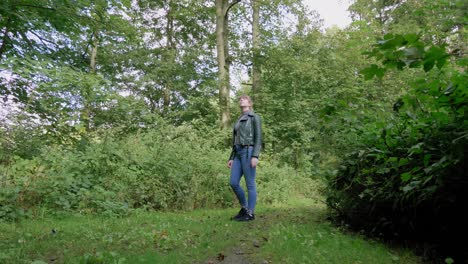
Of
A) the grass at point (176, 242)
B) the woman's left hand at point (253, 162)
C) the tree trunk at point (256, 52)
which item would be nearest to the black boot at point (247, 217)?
the grass at point (176, 242)

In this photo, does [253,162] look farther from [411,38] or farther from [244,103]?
[411,38]

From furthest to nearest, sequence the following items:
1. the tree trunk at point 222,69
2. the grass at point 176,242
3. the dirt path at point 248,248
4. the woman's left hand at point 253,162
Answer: the tree trunk at point 222,69
the woman's left hand at point 253,162
the dirt path at point 248,248
the grass at point 176,242

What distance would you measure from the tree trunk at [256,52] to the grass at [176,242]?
14401 mm

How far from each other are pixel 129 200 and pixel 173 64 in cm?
1452

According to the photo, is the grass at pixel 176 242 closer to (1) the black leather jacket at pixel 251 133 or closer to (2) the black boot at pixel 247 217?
(2) the black boot at pixel 247 217

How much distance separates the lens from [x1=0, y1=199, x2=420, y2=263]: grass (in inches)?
158

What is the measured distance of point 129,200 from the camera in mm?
7719

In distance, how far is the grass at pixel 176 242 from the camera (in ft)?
13.1

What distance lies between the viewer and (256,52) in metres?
20.0

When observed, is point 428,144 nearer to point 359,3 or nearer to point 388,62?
point 388,62

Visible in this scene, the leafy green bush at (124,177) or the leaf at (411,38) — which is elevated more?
the leaf at (411,38)

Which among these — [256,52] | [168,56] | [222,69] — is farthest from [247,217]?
[168,56]

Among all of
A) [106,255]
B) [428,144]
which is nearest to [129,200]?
[106,255]

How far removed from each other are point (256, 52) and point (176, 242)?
1645 cm
